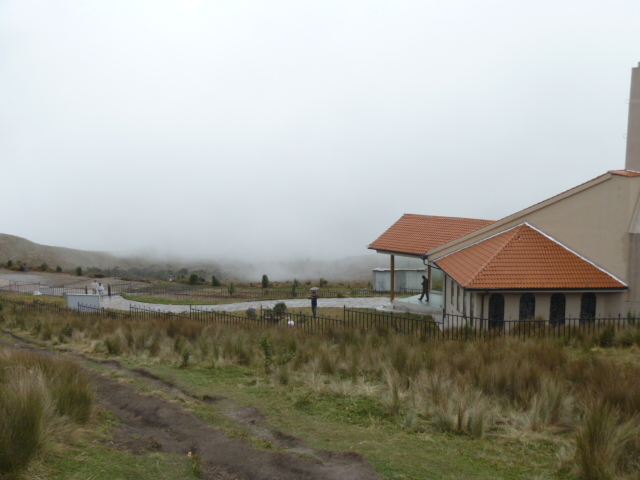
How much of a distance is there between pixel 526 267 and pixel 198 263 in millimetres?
75862

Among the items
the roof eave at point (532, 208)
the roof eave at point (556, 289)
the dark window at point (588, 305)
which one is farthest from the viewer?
the roof eave at point (532, 208)

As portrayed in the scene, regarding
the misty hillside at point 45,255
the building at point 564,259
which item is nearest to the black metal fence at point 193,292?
the building at point 564,259

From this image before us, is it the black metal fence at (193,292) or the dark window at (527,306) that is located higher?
the dark window at (527,306)

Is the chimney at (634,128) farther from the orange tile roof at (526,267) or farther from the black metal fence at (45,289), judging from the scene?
the black metal fence at (45,289)

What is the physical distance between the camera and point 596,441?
6.38 meters

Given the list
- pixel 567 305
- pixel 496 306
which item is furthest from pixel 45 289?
pixel 567 305

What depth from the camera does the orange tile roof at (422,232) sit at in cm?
2683

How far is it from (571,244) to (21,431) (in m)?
20.1

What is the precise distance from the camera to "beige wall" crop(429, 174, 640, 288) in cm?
2036

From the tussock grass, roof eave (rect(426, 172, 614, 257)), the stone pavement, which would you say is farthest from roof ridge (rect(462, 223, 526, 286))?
the tussock grass

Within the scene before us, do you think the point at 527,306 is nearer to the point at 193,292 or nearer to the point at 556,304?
the point at 556,304

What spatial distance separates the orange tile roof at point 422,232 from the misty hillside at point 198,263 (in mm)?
46569

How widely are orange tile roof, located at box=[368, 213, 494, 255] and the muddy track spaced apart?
17.8 metres

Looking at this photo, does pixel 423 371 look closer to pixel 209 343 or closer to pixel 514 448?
pixel 514 448
